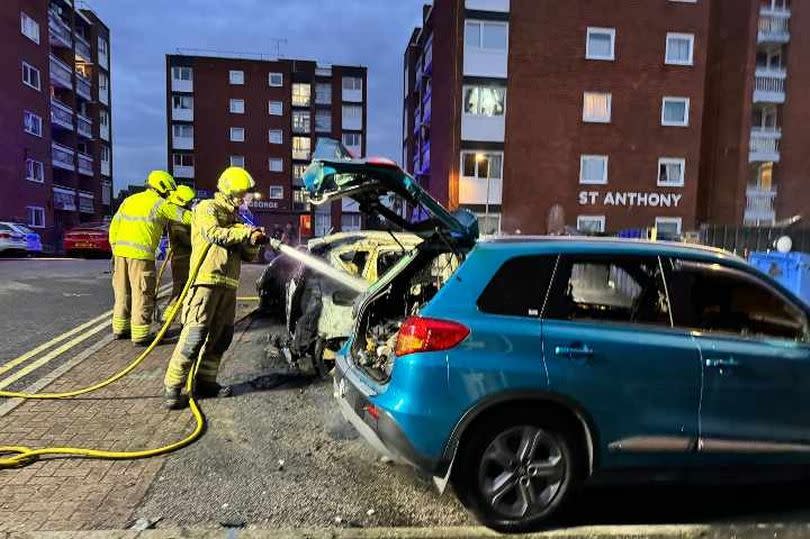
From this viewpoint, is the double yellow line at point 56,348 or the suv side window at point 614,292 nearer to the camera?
the suv side window at point 614,292

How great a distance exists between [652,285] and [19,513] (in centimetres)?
372

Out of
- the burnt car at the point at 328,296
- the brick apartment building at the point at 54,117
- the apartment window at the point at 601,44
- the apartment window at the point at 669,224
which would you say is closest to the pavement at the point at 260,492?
the burnt car at the point at 328,296

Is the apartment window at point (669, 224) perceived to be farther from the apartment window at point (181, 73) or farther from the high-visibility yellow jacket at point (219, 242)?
the apartment window at point (181, 73)

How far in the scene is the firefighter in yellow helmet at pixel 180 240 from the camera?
274 inches

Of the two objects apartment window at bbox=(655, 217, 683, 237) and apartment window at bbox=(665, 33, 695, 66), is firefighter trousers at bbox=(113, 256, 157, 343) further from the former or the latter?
apartment window at bbox=(665, 33, 695, 66)

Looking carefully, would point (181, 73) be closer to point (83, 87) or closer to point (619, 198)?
point (83, 87)

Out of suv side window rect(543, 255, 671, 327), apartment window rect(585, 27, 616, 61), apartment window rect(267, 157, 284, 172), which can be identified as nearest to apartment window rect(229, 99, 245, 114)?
apartment window rect(267, 157, 284, 172)

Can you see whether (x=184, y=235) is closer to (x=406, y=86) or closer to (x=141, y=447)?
(x=141, y=447)

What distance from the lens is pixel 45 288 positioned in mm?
10180

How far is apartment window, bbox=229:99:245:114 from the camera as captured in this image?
57.5m

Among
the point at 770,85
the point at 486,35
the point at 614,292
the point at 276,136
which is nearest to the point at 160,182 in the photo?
the point at 614,292

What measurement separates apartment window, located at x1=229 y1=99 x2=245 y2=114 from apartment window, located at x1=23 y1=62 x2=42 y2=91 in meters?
21.5

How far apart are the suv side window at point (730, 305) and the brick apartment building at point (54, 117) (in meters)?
35.8

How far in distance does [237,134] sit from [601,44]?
3882cm
